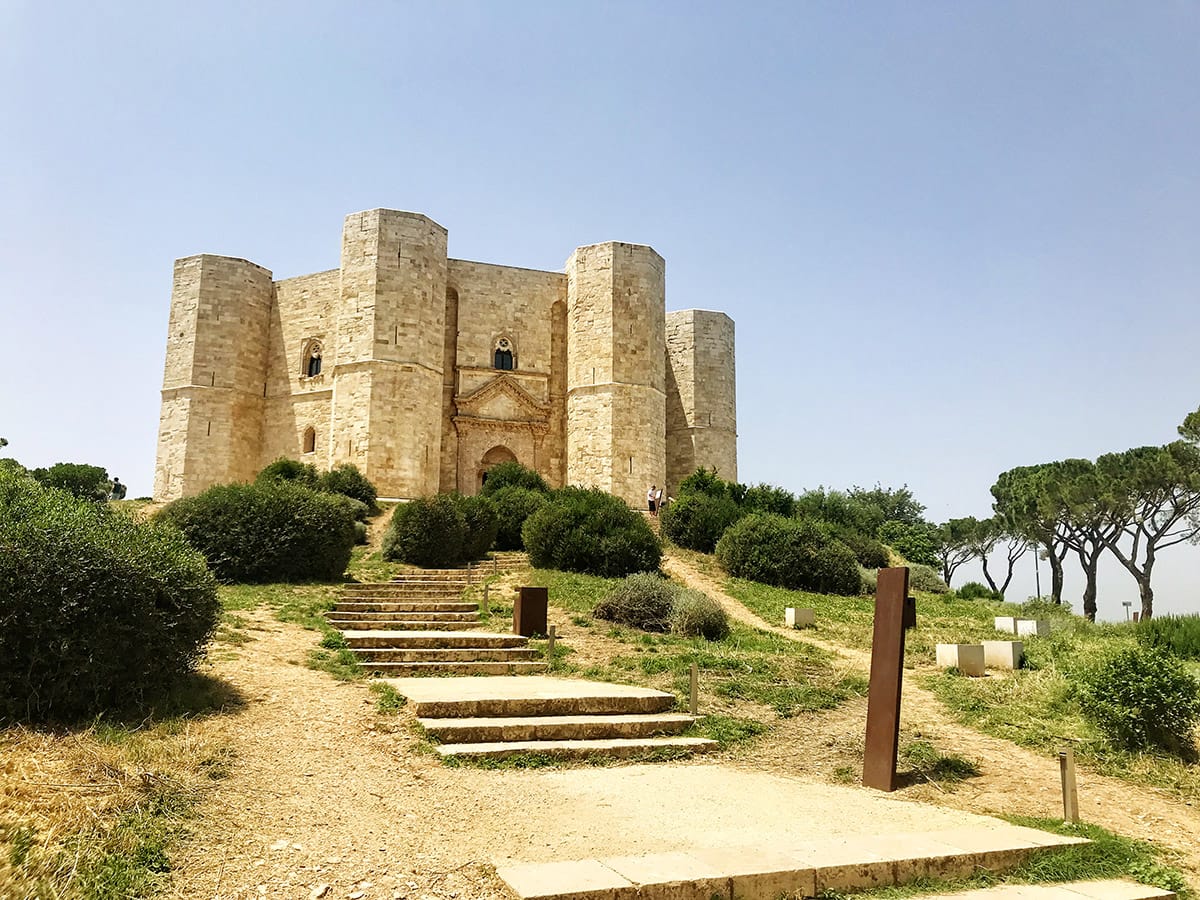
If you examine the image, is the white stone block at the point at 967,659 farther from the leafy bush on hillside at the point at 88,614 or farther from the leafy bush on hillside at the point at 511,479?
the leafy bush on hillside at the point at 511,479

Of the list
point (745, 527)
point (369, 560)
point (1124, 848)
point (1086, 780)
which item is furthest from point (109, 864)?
point (745, 527)

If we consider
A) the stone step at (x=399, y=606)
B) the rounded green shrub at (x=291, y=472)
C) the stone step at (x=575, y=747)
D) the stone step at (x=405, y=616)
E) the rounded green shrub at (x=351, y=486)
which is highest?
the rounded green shrub at (x=291, y=472)

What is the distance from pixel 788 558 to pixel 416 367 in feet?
47.6

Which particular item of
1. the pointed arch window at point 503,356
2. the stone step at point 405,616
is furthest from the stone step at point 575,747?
the pointed arch window at point 503,356

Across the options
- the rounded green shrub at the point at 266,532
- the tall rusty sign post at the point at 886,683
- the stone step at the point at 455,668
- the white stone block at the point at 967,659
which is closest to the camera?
the tall rusty sign post at the point at 886,683

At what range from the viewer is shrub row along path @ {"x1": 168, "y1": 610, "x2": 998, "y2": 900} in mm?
3889

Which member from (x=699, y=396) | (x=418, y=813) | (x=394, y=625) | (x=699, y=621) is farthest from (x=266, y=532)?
(x=699, y=396)

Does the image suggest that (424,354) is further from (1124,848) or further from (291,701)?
(1124,848)

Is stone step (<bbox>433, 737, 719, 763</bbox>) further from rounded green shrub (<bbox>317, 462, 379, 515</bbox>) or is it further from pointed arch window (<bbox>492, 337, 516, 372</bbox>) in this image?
pointed arch window (<bbox>492, 337, 516, 372</bbox>)

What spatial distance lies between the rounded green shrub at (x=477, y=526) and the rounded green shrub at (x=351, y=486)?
6.06 m

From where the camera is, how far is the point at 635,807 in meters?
5.09

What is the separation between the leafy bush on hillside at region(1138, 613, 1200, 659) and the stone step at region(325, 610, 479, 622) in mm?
9441

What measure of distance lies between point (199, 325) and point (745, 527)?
21112 millimetres

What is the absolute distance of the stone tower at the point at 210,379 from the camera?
2988 centimetres
